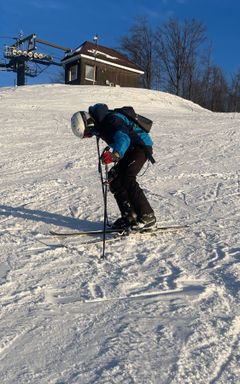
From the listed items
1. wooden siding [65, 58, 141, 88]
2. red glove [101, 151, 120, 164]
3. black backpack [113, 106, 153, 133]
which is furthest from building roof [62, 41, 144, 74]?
red glove [101, 151, 120, 164]

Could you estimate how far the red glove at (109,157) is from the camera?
4684 mm

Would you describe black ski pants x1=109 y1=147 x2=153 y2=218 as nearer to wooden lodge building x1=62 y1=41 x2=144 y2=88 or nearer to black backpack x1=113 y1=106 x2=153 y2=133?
black backpack x1=113 y1=106 x2=153 y2=133

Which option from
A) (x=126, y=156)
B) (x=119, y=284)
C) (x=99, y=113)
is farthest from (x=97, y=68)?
(x=119, y=284)

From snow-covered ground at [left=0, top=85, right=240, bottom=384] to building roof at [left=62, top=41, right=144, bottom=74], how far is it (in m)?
28.0

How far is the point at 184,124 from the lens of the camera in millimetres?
14383

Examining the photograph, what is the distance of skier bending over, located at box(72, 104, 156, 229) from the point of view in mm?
5023

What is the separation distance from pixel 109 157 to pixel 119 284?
1440mm

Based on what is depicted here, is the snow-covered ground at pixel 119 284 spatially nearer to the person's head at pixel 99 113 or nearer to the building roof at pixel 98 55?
the person's head at pixel 99 113

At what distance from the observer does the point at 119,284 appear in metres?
3.96

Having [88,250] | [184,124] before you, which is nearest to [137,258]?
[88,250]

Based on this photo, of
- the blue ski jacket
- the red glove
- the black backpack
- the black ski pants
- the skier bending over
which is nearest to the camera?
the red glove

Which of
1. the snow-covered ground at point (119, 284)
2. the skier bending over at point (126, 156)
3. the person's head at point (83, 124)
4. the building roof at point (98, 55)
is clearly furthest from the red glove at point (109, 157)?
the building roof at point (98, 55)

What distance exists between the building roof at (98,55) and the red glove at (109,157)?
31760 mm

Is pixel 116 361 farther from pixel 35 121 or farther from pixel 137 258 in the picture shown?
pixel 35 121
